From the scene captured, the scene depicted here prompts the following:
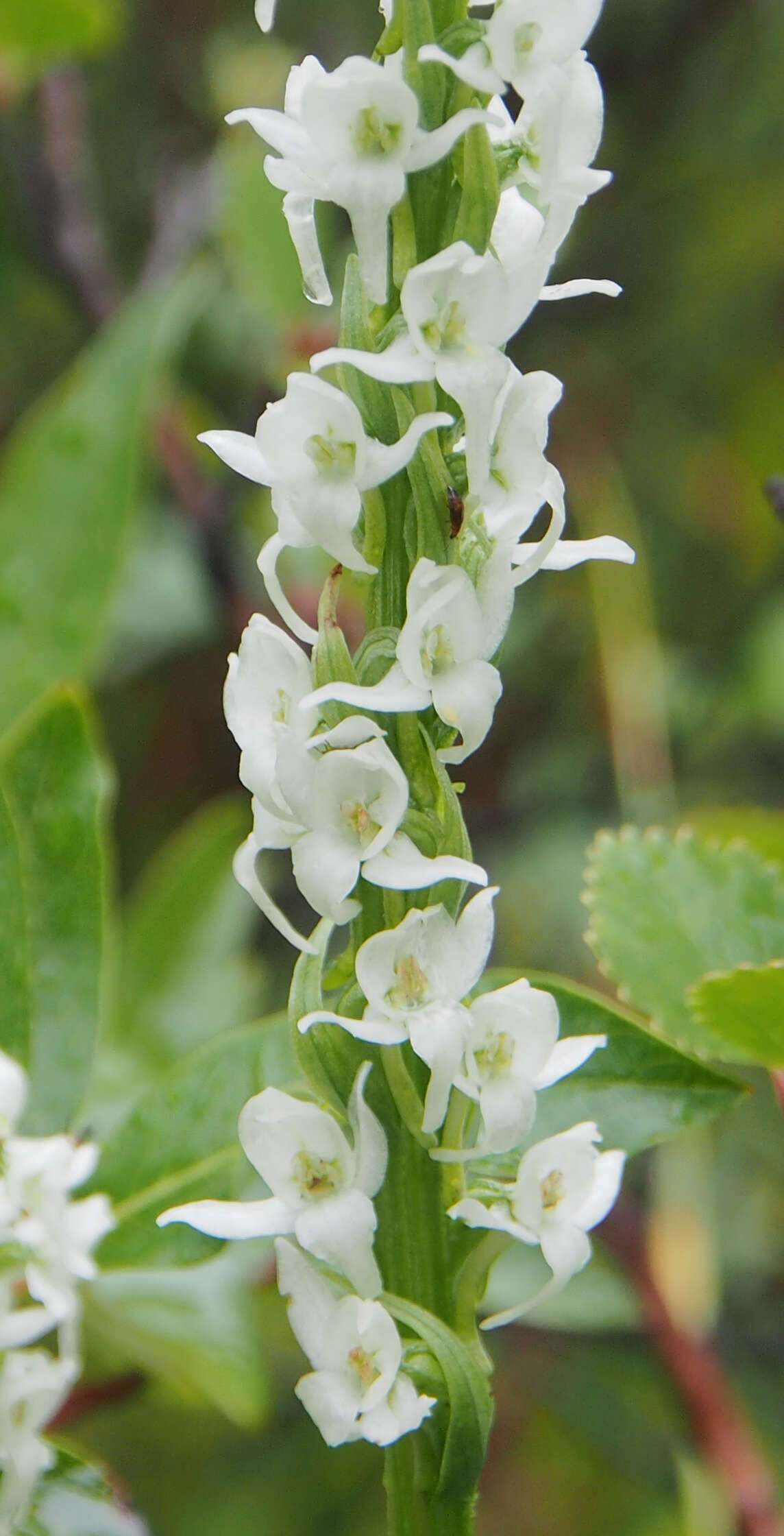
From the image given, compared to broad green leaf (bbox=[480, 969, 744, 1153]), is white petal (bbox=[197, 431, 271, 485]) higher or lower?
higher

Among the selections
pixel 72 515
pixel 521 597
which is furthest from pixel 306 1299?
pixel 521 597

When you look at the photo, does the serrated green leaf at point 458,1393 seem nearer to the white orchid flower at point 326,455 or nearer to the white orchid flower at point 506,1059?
the white orchid flower at point 506,1059

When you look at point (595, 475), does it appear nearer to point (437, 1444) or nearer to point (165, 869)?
point (165, 869)

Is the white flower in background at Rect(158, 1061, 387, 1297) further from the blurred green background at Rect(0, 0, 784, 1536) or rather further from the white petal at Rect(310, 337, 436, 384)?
the blurred green background at Rect(0, 0, 784, 1536)

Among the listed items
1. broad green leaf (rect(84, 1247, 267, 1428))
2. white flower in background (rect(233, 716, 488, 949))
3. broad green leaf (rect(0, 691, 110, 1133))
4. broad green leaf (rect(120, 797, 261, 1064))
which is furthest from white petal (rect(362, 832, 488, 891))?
broad green leaf (rect(120, 797, 261, 1064))

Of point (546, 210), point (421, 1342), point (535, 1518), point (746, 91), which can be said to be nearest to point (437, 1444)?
point (421, 1342)

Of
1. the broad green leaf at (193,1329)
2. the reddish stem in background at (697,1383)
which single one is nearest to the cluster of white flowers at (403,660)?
the broad green leaf at (193,1329)

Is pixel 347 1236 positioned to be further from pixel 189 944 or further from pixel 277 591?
pixel 189 944
